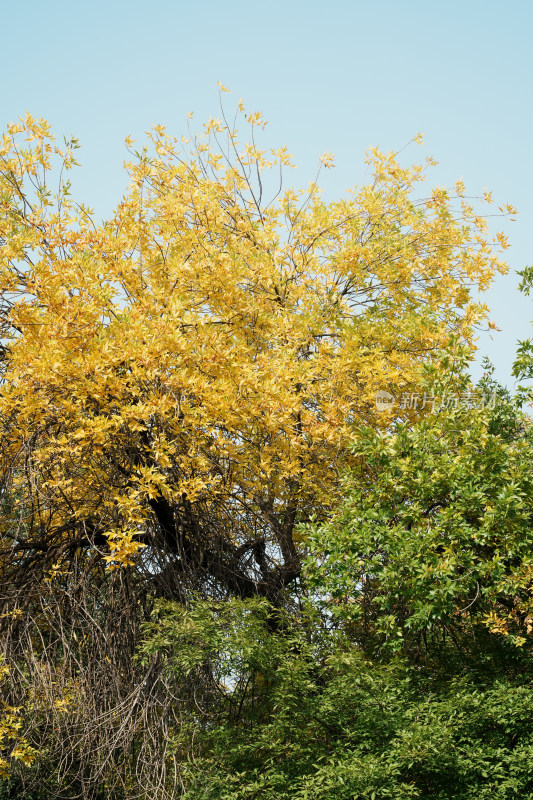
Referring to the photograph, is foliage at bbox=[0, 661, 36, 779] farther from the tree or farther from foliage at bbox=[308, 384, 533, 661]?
foliage at bbox=[308, 384, 533, 661]

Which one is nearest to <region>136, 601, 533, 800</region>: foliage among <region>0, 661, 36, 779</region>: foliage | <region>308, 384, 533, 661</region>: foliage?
<region>308, 384, 533, 661</region>: foliage

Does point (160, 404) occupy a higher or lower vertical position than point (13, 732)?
higher

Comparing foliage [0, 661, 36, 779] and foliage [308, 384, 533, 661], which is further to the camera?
foliage [0, 661, 36, 779]

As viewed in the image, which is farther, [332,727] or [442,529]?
[332,727]

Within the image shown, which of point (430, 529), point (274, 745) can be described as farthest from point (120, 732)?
point (430, 529)

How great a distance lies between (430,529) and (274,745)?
1.89 metres

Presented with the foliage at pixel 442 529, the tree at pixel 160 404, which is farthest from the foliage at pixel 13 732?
the foliage at pixel 442 529

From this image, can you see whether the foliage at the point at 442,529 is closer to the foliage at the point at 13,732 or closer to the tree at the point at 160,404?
the tree at the point at 160,404

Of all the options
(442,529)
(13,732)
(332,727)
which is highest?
(442,529)

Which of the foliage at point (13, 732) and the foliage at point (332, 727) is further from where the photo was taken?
the foliage at point (13, 732)

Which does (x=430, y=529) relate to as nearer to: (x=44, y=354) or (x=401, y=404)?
(x=401, y=404)

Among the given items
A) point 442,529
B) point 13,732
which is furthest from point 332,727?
point 13,732

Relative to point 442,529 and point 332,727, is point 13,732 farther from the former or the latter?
point 442,529

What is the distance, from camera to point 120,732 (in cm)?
597
